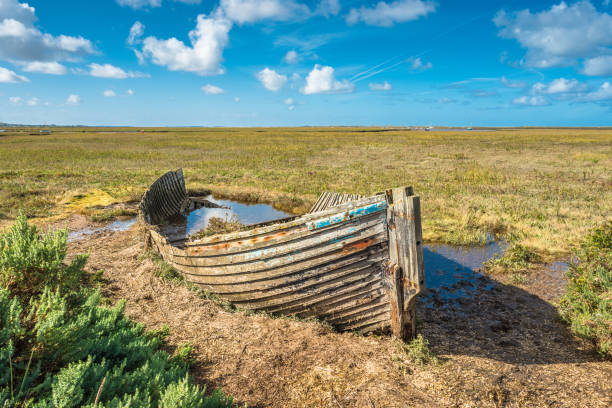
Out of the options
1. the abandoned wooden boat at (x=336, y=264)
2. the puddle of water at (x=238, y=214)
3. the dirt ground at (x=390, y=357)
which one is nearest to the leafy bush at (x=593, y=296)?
the dirt ground at (x=390, y=357)

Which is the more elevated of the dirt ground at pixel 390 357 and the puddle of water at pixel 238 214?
Answer: the puddle of water at pixel 238 214

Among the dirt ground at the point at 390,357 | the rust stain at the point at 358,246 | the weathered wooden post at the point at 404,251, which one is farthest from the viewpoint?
the rust stain at the point at 358,246

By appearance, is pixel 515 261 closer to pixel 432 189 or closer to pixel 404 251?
pixel 404 251

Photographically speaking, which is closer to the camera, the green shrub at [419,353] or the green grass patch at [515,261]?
the green shrub at [419,353]

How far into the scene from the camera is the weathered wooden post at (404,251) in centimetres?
479

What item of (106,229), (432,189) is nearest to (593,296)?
(432,189)

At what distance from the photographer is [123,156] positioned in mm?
37469

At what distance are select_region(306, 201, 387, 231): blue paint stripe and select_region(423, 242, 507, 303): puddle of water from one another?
146 inches

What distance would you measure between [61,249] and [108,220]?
34.6ft

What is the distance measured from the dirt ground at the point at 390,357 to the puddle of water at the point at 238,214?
6761mm

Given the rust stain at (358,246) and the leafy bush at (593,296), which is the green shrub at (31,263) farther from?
the leafy bush at (593,296)

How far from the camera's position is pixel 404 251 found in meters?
4.94

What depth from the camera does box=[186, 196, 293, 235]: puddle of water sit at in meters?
14.2

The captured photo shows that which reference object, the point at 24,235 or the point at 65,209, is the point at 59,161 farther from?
the point at 24,235
